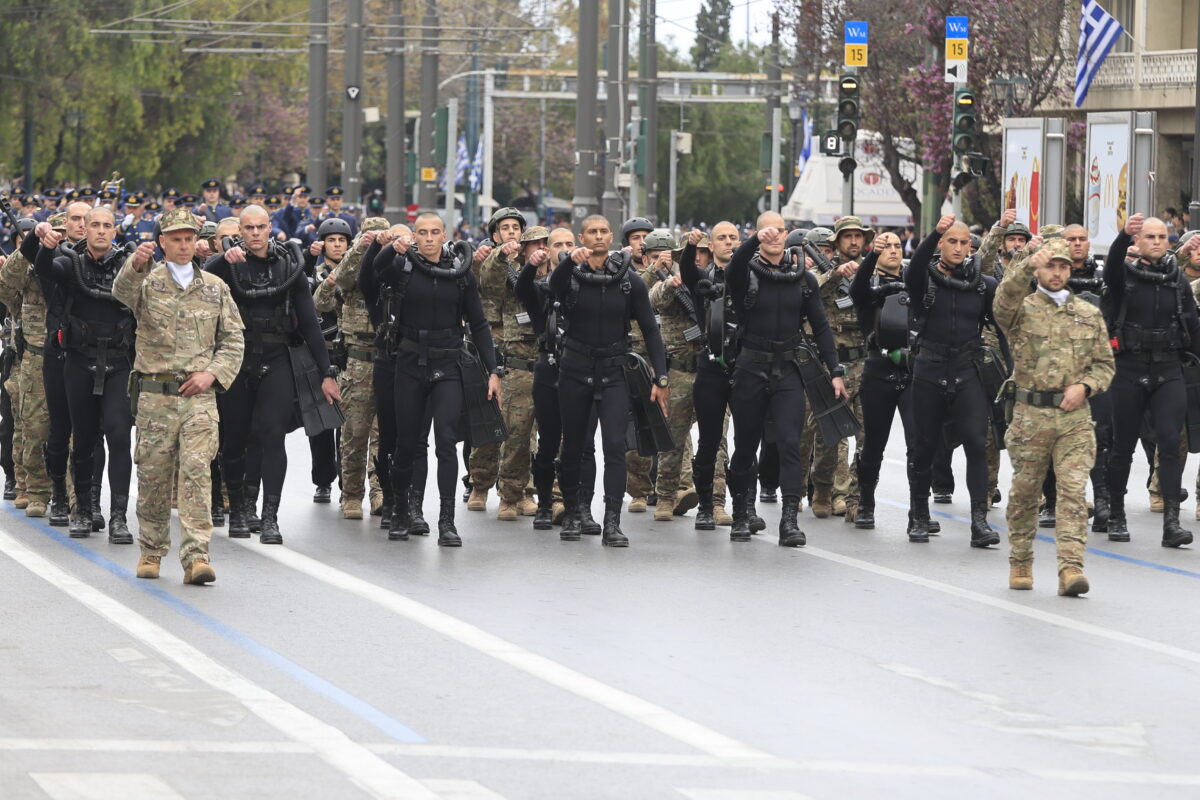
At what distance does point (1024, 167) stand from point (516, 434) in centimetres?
1642

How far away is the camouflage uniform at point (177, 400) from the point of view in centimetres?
1178

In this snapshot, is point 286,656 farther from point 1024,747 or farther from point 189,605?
point 1024,747

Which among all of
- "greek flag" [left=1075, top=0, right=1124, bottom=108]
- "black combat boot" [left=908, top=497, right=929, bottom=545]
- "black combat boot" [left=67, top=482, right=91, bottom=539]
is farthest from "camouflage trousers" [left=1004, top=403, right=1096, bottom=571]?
"greek flag" [left=1075, top=0, right=1124, bottom=108]

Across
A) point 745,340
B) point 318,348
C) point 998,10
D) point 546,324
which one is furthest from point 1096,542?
point 998,10

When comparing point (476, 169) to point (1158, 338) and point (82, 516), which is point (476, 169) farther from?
point (1158, 338)

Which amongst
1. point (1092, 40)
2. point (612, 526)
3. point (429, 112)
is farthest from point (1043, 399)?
point (429, 112)

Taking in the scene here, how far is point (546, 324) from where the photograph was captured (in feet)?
47.5

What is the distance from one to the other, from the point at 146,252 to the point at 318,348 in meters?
1.88

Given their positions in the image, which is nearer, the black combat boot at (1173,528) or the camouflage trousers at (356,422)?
the black combat boot at (1173,528)

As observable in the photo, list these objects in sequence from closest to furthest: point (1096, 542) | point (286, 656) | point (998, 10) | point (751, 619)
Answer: point (286, 656) → point (751, 619) → point (1096, 542) → point (998, 10)

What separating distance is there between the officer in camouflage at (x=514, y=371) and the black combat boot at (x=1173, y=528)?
4085 millimetres

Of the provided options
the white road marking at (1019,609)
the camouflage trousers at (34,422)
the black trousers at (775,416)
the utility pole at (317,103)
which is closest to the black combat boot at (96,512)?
the camouflage trousers at (34,422)

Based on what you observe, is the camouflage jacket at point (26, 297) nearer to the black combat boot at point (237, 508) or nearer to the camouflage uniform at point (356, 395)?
the black combat boot at point (237, 508)

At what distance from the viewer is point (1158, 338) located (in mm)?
14055
